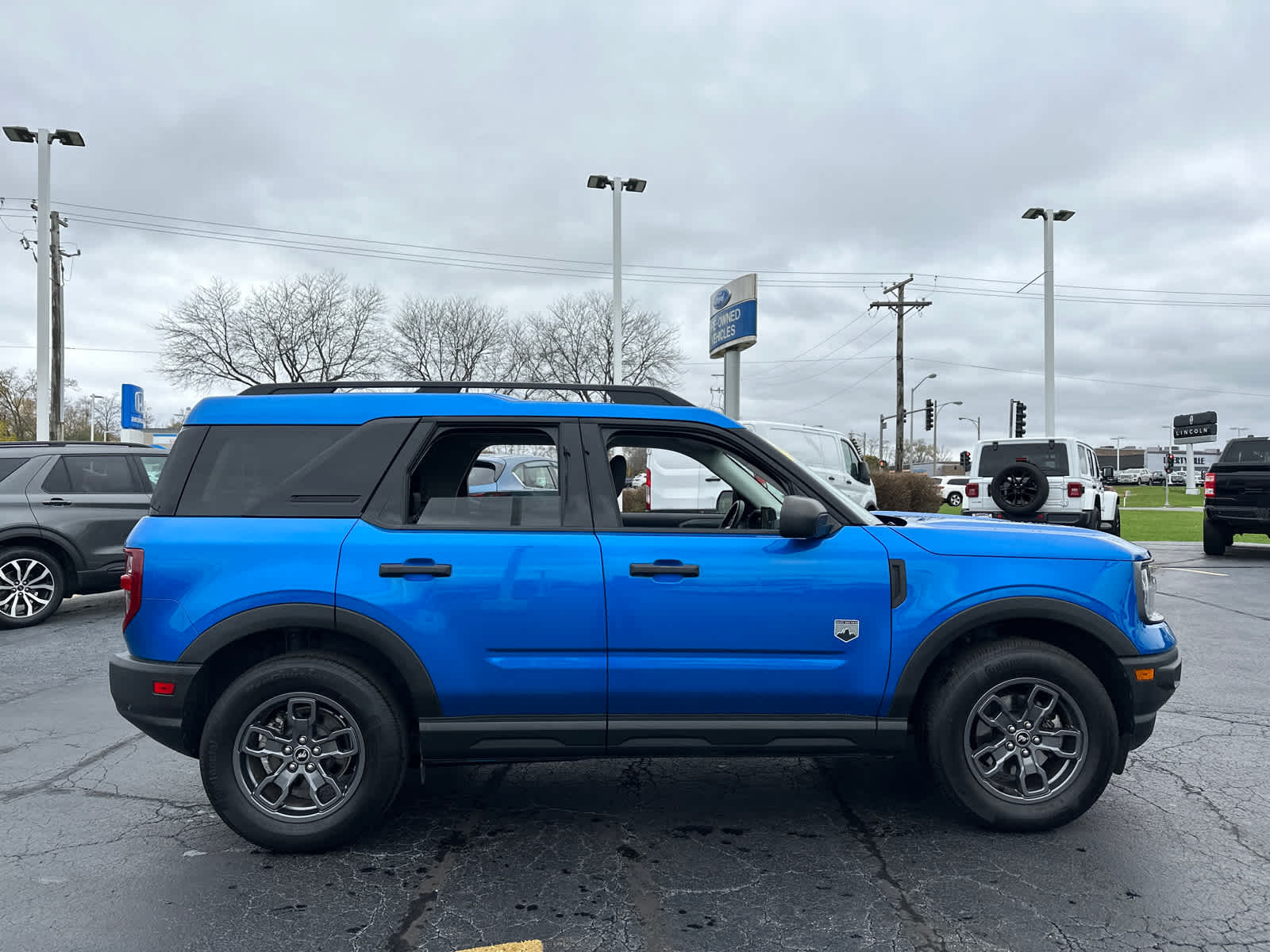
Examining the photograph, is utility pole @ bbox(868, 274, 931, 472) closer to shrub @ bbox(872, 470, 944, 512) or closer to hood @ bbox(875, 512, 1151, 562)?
shrub @ bbox(872, 470, 944, 512)

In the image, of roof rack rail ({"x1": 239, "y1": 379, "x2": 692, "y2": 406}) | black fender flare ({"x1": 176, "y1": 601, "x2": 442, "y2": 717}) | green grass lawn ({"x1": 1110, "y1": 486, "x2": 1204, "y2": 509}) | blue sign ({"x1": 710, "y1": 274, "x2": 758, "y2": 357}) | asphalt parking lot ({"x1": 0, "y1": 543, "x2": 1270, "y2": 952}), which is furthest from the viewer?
green grass lawn ({"x1": 1110, "y1": 486, "x2": 1204, "y2": 509})

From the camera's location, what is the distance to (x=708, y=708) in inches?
137

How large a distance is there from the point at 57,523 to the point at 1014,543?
8944 mm

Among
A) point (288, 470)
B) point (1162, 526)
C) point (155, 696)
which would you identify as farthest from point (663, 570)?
point (1162, 526)

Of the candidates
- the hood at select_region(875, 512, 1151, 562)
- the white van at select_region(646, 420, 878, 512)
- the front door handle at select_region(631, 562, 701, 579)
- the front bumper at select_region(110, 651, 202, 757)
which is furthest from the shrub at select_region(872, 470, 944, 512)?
the front bumper at select_region(110, 651, 202, 757)

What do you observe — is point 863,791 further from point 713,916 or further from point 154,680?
point 154,680

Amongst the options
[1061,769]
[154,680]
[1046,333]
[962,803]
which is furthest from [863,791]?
[1046,333]

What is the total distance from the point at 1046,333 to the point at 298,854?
29.2 metres

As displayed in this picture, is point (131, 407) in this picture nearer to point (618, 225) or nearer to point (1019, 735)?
point (618, 225)

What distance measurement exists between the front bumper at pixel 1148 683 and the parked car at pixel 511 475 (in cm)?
249

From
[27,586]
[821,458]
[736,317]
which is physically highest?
[736,317]

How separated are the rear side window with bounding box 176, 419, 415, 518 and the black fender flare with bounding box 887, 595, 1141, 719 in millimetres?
2293

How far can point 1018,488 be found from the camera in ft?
49.2

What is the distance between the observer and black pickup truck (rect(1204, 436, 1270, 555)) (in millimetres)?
13562
